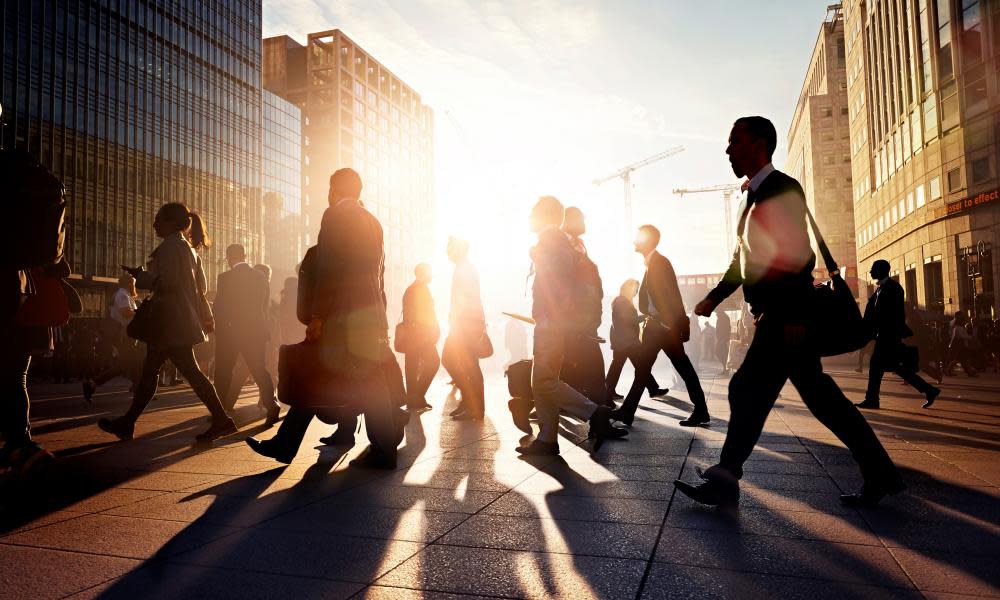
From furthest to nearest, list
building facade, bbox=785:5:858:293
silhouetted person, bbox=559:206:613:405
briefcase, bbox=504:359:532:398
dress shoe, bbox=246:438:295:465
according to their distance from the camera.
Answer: building facade, bbox=785:5:858:293 < silhouetted person, bbox=559:206:613:405 < briefcase, bbox=504:359:532:398 < dress shoe, bbox=246:438:295:465

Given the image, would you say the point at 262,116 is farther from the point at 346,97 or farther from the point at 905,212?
the point at 905,212

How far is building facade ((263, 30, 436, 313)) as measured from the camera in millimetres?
120062

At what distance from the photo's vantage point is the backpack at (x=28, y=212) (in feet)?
13.1

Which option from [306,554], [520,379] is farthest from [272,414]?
[306,554]

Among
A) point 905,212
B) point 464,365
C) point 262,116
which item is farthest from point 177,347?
point 262,116

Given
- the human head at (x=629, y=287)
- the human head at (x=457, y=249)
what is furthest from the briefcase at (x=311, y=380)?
the human head at (x=629, y=287)

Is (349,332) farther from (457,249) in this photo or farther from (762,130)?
(457,249)

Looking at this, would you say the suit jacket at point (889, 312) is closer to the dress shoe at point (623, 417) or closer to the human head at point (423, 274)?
the dress shoe at point (623, 417)

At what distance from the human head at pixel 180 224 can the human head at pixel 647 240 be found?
377cm

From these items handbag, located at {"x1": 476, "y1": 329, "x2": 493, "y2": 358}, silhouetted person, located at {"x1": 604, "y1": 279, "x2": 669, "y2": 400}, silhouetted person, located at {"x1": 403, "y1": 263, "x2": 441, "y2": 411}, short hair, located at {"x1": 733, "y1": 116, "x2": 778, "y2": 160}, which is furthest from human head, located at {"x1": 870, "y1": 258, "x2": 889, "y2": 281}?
short hair, located at {"x1": 733, "y1": 116, "x2": 778, "y2": 160}

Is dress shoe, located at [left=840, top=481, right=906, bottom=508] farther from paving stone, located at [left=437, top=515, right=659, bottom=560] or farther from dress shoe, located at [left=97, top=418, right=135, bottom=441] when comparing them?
dress shoe, located at [left=97, top=418, right=135, bottom=441]

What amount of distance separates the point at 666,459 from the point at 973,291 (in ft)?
106

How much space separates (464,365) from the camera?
→ 7.77m

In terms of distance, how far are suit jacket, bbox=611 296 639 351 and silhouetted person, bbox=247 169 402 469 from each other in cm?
400
